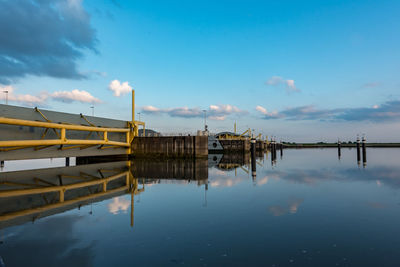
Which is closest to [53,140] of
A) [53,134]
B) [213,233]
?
[53,134]

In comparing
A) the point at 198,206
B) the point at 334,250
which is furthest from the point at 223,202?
the point at 334,250

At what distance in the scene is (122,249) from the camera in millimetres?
6266

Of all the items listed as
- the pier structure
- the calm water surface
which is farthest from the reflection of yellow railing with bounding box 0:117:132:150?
the calm water surface

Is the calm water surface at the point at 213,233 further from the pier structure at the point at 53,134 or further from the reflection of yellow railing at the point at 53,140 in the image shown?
the pier structure at the point at 53,134

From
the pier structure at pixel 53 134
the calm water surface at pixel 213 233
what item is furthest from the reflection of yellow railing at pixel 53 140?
the calm water surface at pixel 213 233

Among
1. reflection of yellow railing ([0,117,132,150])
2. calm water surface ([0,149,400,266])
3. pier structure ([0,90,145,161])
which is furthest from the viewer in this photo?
pier structure ([0,90,145,161])

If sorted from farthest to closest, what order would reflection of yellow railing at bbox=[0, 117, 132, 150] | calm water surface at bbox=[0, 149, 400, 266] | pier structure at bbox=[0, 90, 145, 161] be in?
1. pier structure at bbox=[0, 90, 145, 161]
2. reflection of yellow railing at bbox=[0, 117, 132, 150]
3. calm water surface at bbox=[0, 149, 400, 266]

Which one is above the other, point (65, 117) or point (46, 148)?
point (65, 117)

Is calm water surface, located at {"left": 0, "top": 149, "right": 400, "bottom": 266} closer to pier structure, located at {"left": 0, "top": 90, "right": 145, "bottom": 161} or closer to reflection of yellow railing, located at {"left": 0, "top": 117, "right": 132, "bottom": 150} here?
reflection of yellow railing, located at {"left": 0, "top": 117, "right": 132, "bottom": 150}

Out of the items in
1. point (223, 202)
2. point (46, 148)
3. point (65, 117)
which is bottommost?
point (223, 202)

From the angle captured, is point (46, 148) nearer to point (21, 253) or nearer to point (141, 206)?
point (141, 206)

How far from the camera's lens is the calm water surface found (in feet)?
18.7

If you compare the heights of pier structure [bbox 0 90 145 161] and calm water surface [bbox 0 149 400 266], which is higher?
pier structure [bbox 0 90 145 161]

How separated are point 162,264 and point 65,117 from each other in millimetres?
35018
